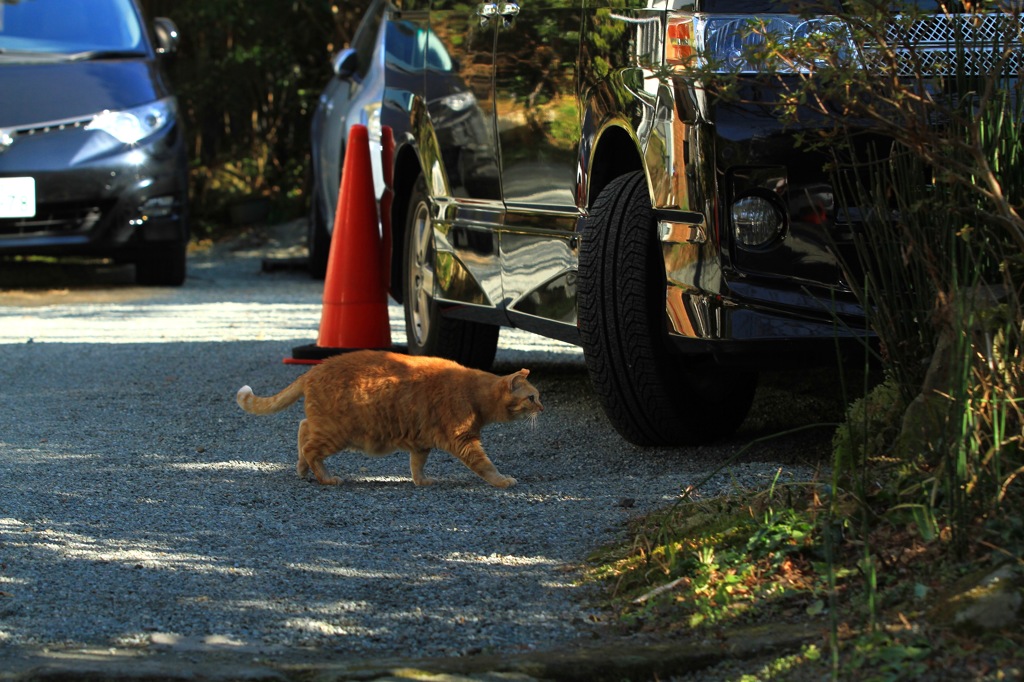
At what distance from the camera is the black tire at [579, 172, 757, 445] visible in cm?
465

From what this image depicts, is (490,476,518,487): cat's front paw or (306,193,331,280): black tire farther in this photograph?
(306,193,331,280): black tire

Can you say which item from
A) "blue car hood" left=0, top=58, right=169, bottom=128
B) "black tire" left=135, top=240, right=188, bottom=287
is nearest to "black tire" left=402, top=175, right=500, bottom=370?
"blue car hood" left=0, top=58, right=169, bottom=128

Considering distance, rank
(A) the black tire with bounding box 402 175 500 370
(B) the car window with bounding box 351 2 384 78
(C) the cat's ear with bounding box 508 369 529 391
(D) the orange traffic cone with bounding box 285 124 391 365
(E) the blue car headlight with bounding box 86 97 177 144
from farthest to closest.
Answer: (E) the blue car headlight with bounding box 86 97 177 144 < (B) the car window with bounding box 351 2 384 78 < (D) the orange traffic cone with bounding box 285 124 391 365 < (A) the black tire with bounding box 402 175 500 370 < (C) the cat's ear with bounding box 508 369 529 391

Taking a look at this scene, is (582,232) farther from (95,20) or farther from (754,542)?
(95,20)

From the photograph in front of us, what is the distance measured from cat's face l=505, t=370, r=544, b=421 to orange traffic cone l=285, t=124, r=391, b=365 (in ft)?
7.63

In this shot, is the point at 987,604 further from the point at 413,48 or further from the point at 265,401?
the point at 413,48

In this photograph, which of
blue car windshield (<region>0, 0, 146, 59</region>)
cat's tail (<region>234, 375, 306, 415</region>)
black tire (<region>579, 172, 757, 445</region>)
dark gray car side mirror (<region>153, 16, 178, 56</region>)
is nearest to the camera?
black tire (<region>579, 172, 757, 445</region>)

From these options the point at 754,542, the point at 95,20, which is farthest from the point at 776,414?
the point at 95,20

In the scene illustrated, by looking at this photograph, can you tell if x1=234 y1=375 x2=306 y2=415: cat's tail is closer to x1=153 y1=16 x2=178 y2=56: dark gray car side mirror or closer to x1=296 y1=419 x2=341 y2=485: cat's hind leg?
x1=296 y1=419 x2=341 y2=485: cat's hind leg

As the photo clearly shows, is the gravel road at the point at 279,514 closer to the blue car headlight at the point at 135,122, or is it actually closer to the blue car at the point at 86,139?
the blue car at the point at 86,139

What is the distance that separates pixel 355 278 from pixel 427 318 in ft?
2.22

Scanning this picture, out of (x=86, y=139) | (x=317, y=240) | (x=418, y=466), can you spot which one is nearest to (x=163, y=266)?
(x=317, y=240)

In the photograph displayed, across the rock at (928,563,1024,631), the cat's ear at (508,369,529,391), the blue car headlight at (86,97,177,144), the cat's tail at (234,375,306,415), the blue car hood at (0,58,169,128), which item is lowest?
the cat's tail at (234,375,306,415)

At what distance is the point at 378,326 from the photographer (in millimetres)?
7184
